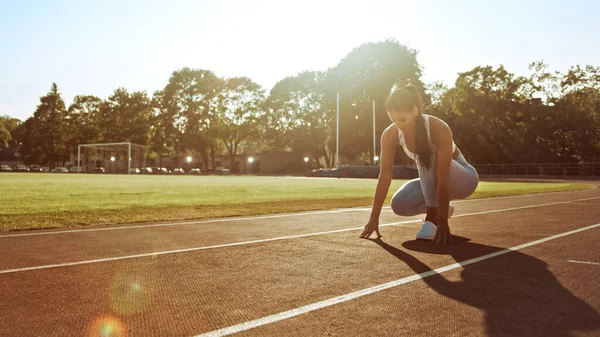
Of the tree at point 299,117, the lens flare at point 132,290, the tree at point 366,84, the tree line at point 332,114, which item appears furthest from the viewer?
the tree at point 299,117

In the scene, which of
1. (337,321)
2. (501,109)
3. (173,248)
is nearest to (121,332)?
(337,321)

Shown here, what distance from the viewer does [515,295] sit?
304 cm

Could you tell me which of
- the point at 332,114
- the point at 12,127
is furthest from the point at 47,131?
the point at 332,114

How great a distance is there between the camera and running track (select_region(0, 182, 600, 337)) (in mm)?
2463

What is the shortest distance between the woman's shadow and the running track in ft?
0.04

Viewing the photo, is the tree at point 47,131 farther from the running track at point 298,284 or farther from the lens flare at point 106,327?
the lens flare at point 106,327

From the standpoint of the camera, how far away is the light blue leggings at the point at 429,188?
542cm

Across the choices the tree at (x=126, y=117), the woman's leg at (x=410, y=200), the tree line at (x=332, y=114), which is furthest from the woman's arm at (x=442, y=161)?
the tree at (x=126, y=117)

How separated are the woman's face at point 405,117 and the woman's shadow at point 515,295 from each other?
52.1 inches

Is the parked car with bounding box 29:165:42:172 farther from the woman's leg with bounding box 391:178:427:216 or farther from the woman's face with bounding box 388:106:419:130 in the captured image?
the woman's face with bounding box 388:106:419:130

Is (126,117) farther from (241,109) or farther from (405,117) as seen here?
(405,117)

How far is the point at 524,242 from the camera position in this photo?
5.20m

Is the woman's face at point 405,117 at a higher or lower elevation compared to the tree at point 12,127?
lower

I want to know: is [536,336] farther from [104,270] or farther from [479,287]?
[104,270]
